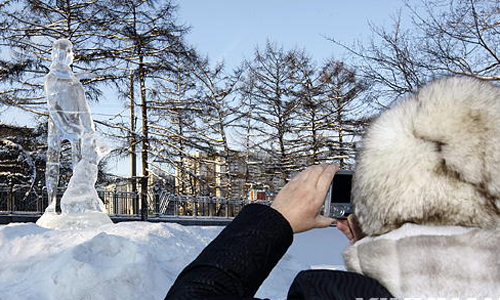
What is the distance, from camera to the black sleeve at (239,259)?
89 cm

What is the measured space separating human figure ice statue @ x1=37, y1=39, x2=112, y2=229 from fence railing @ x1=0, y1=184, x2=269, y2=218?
850 centimetres

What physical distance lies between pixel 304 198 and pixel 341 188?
34cm

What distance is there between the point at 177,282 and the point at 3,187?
17.0 metres

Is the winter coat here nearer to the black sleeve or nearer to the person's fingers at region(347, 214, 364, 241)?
the person's fingers at region(347, 214, 364, 241)

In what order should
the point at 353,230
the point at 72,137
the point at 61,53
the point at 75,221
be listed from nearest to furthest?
the point at 353,230, the point at 75,221, the point at 61,53, the point at 72,137

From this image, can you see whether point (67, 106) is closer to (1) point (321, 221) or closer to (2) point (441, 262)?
(1) point (321, 221)

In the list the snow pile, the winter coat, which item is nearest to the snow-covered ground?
the snow pile

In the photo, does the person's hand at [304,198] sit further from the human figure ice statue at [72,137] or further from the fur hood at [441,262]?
the human figure ice statue at [72,137]

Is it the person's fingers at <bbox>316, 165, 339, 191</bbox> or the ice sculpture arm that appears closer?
the person's fingers at <bbox>316, 165, 339, 191</bbox>

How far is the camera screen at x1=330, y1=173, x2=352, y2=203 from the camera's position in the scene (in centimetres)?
129

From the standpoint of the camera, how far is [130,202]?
1948 cm

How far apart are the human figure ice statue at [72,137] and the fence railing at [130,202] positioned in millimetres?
8496

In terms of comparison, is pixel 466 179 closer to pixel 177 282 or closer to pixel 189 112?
pixel 177 282

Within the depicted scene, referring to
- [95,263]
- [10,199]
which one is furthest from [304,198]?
[10,199]
